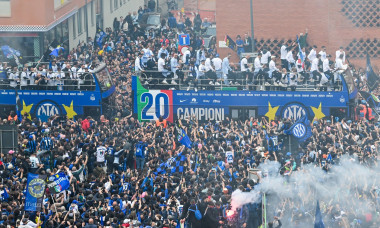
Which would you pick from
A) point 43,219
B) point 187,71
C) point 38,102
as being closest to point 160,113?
point 187,71

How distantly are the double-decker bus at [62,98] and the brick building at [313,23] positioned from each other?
876 centimetres

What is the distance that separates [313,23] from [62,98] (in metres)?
12.2

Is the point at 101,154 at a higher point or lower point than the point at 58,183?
higher

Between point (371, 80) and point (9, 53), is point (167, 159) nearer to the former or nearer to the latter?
point (371, 80)

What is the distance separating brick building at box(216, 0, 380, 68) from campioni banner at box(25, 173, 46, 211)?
1840 cm

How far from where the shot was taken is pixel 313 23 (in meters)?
40.2

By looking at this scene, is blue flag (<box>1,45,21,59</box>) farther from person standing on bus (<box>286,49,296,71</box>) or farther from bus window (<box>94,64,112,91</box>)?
person standing on bus (<box>286,49,296,71</box>)

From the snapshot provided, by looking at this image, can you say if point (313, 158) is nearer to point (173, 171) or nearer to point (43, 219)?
point (173, 171)

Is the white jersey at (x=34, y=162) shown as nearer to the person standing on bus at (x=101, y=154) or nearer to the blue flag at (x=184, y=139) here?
the person standing on bus at (x=101, y=154)

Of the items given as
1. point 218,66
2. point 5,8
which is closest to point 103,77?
point 218,66

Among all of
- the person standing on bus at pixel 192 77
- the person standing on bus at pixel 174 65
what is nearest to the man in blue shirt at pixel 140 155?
the person standing on bus at pixel 192 77

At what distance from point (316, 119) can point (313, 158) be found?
546 centimetres

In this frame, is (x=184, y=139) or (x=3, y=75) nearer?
(x=184, y=139)

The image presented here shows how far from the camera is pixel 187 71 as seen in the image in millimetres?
33281
